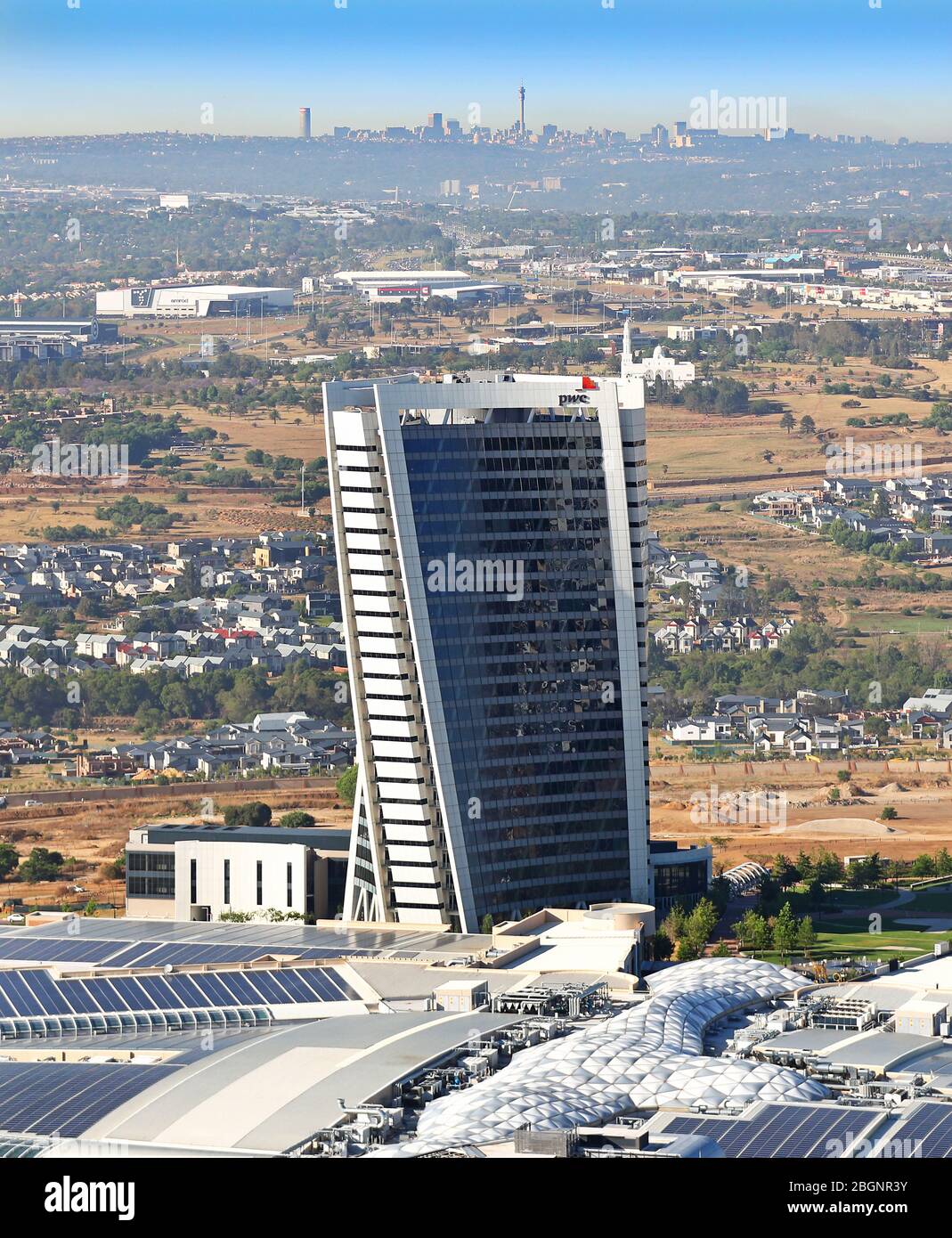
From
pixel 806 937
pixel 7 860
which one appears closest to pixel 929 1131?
pixel 806 937

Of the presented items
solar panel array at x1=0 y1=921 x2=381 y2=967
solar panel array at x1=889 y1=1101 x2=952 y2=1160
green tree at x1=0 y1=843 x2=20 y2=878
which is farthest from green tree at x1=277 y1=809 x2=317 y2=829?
solar panel array at x1=889 y1=1101 x2=952 y2=1160

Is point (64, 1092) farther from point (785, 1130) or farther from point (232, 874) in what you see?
point (232, 874)

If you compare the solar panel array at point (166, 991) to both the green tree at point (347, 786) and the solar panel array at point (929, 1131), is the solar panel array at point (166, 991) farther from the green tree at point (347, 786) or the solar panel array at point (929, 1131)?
the green tree at point (347, 786)

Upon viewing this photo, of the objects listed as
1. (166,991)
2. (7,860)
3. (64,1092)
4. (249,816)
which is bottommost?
(7,860)
